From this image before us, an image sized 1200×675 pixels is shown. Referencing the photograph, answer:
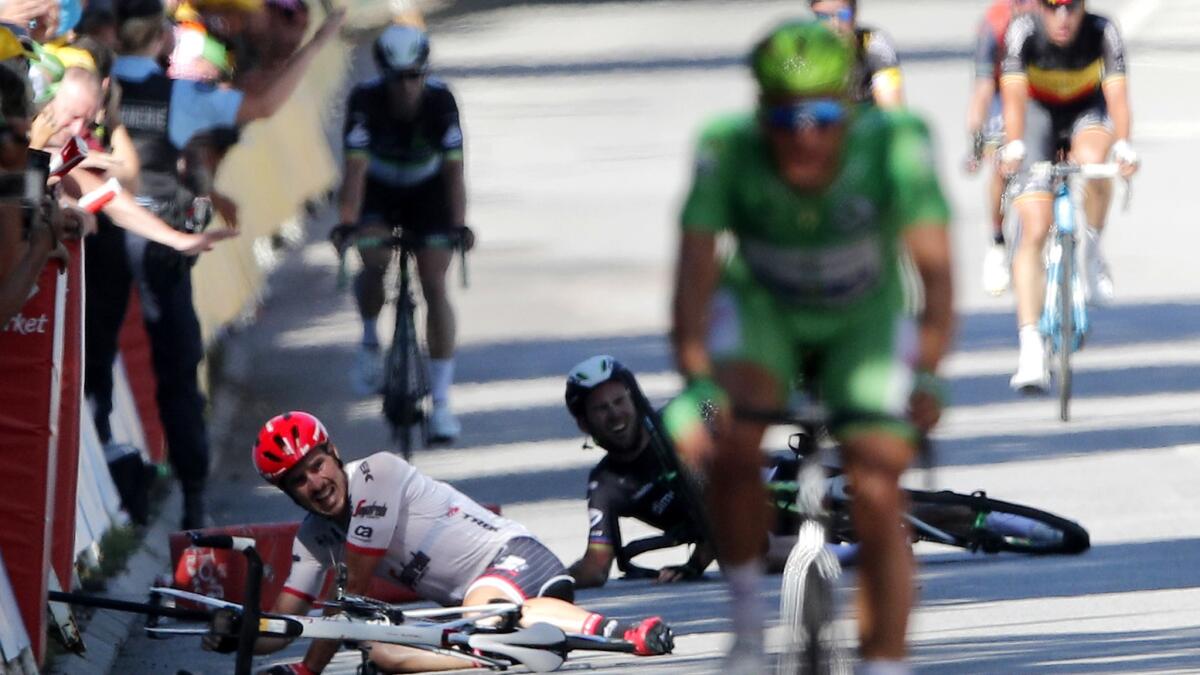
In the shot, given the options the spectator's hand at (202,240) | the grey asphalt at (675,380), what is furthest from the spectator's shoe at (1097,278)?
the spectator's hand at (202,240)

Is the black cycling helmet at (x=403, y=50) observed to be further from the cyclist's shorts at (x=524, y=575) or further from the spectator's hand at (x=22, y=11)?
the cyclist's shorts at (x=524, y=575)

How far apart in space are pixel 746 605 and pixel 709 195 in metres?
1.02

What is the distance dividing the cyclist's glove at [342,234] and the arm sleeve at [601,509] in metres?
3.09

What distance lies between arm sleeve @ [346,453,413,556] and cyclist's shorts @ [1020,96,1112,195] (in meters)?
5.77

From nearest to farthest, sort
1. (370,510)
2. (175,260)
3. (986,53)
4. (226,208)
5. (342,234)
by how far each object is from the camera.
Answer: (370,510) → (175,260) → (226,208) → (342,234) → (986,53)

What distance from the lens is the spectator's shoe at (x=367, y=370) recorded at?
47.6 feet

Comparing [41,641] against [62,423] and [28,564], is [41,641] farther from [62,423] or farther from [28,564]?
[62,423]

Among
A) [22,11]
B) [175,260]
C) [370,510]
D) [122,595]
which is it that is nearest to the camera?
[370,510]

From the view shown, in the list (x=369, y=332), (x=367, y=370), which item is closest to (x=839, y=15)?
(x=369, y=332)

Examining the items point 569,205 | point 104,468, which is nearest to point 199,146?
point 104,468

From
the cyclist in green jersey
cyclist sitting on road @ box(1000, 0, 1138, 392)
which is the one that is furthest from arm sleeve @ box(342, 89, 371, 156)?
the cyclist in green jersey

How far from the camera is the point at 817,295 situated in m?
7.02

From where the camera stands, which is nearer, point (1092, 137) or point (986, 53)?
point (1092, 137)

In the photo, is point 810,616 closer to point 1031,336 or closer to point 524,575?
point 524,575
